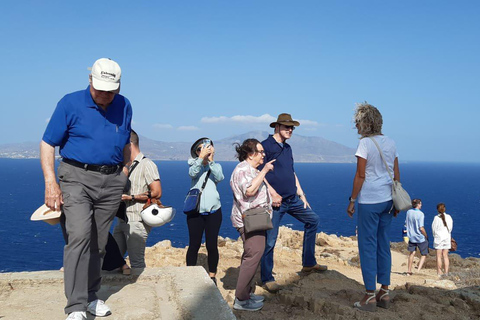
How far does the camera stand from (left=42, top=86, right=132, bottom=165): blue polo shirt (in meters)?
3.50

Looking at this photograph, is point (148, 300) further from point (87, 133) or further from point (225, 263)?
point (225, 263)

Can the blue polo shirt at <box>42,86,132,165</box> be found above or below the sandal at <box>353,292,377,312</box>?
above

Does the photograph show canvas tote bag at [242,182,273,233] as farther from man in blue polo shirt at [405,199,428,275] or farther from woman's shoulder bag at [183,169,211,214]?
man in blue polo shirt at [405,199,428,275]

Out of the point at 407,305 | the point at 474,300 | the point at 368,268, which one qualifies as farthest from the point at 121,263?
the point at 474,300

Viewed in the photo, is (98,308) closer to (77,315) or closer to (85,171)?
(77,315)

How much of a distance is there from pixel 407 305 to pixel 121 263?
3.34m

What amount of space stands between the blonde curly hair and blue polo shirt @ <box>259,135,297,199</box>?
126 cm

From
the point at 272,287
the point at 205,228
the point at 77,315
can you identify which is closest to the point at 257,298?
the point at 272,287

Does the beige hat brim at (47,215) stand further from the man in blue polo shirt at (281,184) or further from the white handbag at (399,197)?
the white handbag at (399,197)

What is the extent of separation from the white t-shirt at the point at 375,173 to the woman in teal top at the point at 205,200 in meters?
1.82

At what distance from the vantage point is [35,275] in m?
4.51

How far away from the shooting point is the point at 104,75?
3.48 meters

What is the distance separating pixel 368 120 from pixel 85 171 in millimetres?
3118

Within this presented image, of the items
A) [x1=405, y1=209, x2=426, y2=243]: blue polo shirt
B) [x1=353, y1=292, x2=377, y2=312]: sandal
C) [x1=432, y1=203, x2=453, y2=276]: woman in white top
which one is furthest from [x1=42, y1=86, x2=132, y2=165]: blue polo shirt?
[x1=432, y1=203, x2=453, y2=276]: woman in white top
